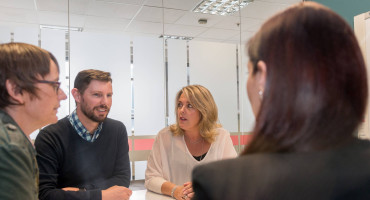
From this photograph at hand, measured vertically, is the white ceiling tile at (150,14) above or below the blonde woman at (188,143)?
above

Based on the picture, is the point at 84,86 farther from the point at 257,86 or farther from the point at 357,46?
the point at 357,46

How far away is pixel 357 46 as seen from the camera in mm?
630

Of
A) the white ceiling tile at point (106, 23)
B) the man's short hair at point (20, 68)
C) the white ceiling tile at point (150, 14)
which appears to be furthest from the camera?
the white ceiling tile at point (106, 23)

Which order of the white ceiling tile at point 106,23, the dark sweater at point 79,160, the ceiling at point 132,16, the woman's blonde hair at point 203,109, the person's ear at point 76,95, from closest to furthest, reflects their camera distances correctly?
the dark sweater at point 79,160
the person's ear at point 76,95
the woman's blonde hair at point 203,109
the ceiling at point 132,16
the white ceiling tile at point 106,23

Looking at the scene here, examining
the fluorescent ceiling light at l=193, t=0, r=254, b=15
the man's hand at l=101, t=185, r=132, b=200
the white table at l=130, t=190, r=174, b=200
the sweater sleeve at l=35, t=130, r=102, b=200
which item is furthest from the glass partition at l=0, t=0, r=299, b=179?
the man's hand at l=101, t=185, r=132, b=200

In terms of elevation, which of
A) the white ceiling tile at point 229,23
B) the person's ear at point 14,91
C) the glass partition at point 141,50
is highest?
the white ceiling tile at point 229,23

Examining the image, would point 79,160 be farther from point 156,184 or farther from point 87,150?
point 156,184

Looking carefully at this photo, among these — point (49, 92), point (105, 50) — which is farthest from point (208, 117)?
point (105, 50)

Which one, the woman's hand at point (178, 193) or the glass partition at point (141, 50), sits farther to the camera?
the glass partition at point (141, 50)

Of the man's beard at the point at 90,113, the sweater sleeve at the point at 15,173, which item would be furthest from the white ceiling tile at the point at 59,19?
the sweater sleeve at the point at 15,173

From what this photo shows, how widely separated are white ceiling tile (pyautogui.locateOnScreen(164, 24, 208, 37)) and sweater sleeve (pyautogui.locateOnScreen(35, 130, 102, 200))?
3638 millimetres

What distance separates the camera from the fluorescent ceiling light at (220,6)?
452 cm

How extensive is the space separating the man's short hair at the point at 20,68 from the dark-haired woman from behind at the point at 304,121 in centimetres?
83

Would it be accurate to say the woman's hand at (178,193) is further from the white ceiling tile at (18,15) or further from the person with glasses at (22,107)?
the white ceiling tile at (18,15)
